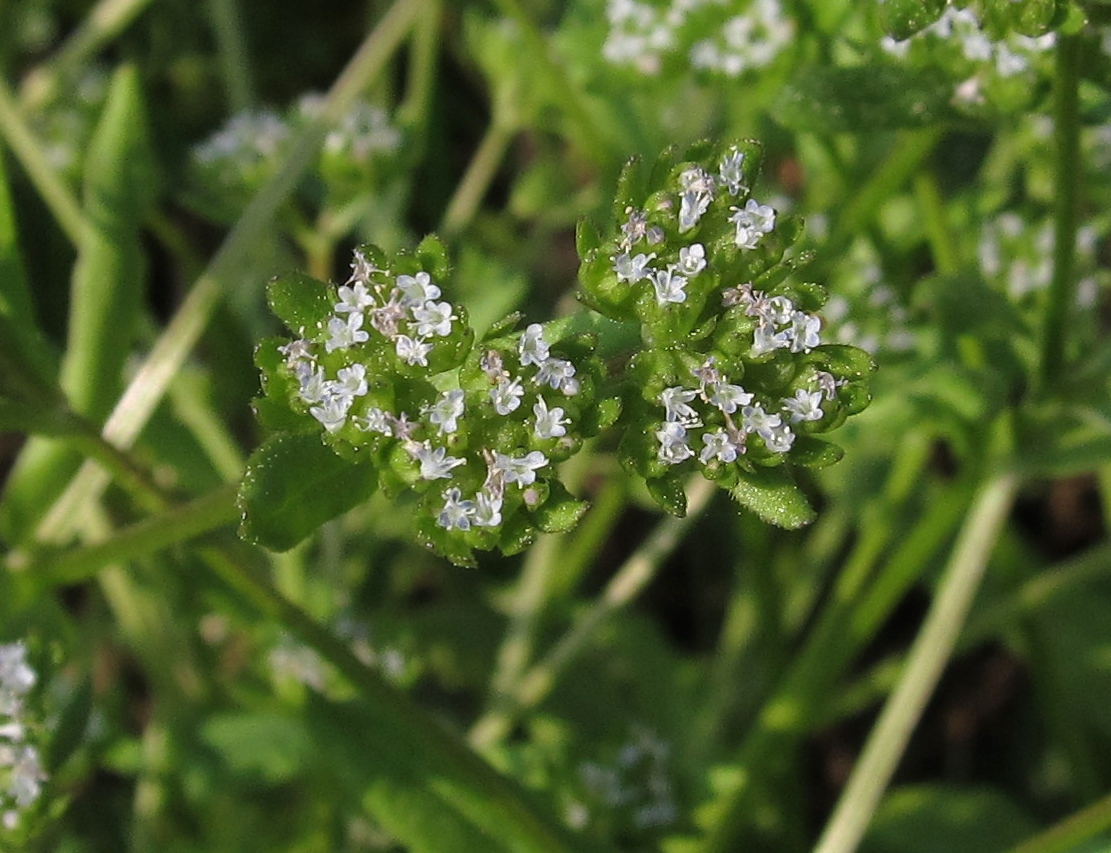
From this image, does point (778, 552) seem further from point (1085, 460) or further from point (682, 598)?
point (1085, 460)

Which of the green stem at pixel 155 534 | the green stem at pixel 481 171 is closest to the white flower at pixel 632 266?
the green stem at pixel 155 534

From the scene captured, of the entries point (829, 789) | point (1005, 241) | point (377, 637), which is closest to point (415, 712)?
point (377, 637)

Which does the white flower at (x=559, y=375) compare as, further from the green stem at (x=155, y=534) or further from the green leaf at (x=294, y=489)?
the green stem at (x=155, y=534)

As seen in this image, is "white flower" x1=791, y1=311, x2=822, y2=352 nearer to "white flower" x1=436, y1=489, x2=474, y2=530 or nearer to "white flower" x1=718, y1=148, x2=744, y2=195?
"white flower" x1=718, y1=148, x2=744, y2=195

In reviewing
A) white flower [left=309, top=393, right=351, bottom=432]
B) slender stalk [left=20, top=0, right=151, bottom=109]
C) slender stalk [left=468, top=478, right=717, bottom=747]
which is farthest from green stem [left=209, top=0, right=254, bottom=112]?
white flower [left=309, top=393, right=351, bottom=432]

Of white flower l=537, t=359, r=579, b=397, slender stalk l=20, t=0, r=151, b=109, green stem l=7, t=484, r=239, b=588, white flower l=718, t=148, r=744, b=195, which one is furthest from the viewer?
slender stalk l=20, t=0, r=151, b=109
